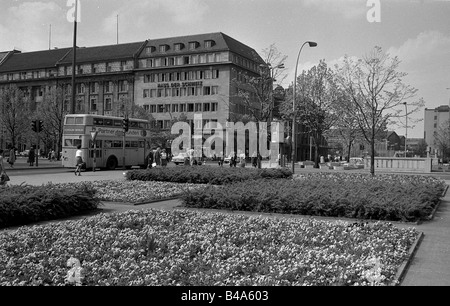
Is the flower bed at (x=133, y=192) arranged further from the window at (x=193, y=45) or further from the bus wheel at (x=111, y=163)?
the window at (x=193, y=45)

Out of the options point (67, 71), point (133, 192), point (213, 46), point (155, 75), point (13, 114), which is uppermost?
point (213, 46)

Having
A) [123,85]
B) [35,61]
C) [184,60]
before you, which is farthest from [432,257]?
[35,61]

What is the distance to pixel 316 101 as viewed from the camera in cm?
4781

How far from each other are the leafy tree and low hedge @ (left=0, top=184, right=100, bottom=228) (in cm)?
3670

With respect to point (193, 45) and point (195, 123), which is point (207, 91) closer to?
point (195, 123)

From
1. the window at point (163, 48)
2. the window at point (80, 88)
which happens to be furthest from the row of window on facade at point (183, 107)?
the window at point (80, 88)

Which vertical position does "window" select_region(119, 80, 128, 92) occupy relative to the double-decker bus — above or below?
above

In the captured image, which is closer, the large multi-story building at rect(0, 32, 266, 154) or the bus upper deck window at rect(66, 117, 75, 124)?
the bus upper deck window at rect(66, 117, 75, 124)

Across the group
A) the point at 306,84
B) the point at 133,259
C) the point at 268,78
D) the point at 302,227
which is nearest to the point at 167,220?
the point at 302,227

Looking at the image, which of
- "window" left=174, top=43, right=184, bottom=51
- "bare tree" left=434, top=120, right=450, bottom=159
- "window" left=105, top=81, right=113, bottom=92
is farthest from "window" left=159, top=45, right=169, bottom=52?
"bare tree" left=434, top=120, right=450, bottom=159

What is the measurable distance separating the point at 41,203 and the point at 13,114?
5393 cm

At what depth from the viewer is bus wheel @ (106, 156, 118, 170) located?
3319 cm

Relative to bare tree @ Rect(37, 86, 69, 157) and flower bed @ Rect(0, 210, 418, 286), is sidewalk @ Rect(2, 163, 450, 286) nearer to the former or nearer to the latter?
flower bed @ Rect(0, 210, 418, 286)
